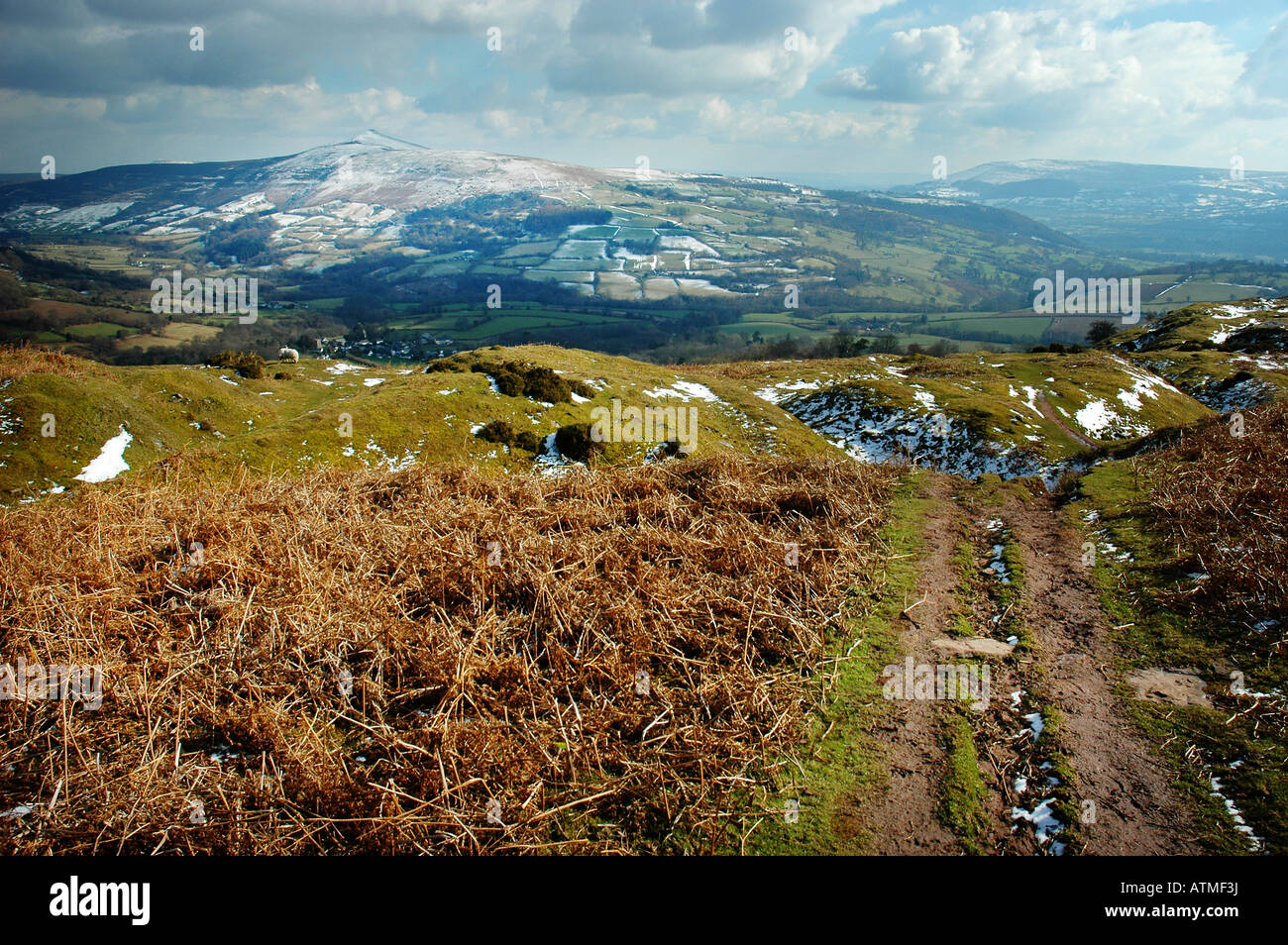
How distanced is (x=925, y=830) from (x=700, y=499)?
801cm

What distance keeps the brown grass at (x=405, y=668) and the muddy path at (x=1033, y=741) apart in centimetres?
115

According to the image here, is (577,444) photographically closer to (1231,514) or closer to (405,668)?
(405,668)

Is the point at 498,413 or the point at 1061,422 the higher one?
the point at 498,413

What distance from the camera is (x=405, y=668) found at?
7520 mm

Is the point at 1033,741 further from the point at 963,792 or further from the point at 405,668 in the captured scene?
the point at 405,668

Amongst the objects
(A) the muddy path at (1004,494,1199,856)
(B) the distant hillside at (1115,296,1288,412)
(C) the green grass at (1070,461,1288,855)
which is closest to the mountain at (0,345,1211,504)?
(B) the distant hillside at (1115,296,1288,412)

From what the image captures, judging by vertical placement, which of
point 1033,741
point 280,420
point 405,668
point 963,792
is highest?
point 280,420

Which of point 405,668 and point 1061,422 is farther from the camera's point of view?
point 1061,422

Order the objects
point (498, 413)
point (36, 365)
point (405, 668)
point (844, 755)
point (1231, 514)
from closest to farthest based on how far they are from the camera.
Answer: point (844, 755) → point (405, 668) → point (1231, 514) → point (36, 365) → point (498, 413)

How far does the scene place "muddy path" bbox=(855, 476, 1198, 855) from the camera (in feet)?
18.2

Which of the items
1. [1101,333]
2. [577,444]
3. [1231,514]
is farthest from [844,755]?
[1101,333]

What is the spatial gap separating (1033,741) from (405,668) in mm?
7343

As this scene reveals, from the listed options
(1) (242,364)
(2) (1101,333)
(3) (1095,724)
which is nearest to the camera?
(3) (1095,724)
